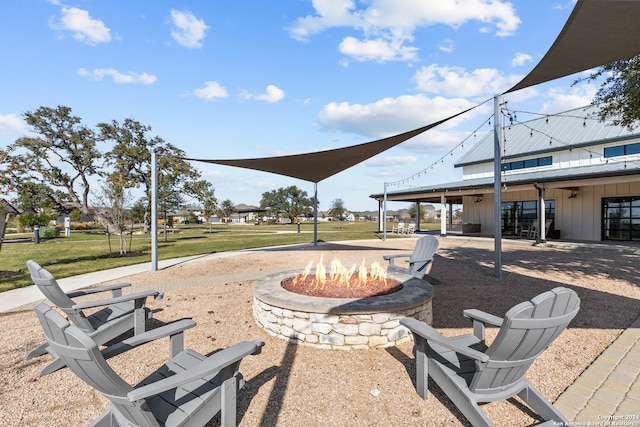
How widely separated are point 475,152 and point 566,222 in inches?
339

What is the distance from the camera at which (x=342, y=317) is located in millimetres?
3492

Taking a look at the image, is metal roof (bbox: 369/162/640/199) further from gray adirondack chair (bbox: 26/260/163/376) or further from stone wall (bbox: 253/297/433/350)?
gray adirondack chair (bbox: 26/260/163/376)

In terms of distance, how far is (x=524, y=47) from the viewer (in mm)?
5785

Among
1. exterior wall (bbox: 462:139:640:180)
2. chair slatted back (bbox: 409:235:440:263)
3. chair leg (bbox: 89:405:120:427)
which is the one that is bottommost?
chair leg (bbox: 89:405:120:427)

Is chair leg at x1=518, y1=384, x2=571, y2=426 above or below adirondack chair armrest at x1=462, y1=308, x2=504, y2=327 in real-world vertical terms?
below

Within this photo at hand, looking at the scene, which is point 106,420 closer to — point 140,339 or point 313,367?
point 140,339

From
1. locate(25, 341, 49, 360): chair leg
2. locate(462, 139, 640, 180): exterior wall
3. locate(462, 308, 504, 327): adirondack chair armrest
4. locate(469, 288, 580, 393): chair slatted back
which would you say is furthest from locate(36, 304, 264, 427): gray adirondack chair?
locate(462, 139, 640, 180): exterior wall

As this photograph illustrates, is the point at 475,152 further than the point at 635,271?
Yes

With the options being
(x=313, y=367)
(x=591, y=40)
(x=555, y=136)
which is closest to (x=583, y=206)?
(x=555, y=136)

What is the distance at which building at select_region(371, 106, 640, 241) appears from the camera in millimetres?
14920

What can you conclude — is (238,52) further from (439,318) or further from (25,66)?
(439,318)

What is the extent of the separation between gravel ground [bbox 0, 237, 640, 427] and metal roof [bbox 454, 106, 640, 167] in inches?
536

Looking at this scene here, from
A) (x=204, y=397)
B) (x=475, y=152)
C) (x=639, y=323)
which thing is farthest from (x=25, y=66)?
(x=475, y=152)

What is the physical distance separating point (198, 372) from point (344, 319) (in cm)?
195
